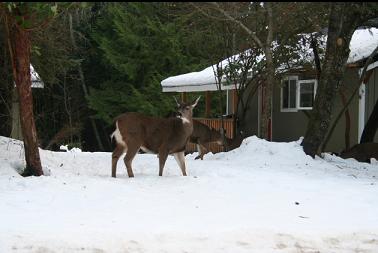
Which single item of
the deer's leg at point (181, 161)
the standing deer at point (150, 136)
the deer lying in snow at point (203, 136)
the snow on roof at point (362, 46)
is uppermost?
the snow on roof at point (362, 46)

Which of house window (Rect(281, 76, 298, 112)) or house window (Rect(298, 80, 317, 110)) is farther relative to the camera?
house window (Rect(281, 76, 298, 112))

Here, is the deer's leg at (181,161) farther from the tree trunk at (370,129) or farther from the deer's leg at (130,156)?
the tree trunk at (370,129)

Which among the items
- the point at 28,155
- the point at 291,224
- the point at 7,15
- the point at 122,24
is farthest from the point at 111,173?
the point at 122,24

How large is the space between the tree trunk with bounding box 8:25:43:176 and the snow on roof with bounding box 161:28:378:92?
383 inches

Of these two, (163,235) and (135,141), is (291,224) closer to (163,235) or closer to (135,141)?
(163,235)

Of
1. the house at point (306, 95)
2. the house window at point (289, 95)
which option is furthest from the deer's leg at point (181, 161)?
the house window at point (289, 95)

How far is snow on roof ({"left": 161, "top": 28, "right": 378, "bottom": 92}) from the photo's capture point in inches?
645

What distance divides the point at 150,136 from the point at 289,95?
36.4 feet

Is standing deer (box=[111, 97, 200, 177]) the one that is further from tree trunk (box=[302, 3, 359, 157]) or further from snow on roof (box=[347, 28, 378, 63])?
snow on roof (box=[347, 28, 378, 63])

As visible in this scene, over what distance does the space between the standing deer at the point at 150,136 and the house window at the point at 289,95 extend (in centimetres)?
995

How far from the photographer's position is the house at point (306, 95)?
16.8 metres

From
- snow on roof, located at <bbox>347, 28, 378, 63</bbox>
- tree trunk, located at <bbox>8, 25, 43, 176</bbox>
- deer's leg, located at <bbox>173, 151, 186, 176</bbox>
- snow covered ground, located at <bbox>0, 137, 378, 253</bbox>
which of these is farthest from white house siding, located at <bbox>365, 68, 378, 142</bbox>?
tree trunk, located at <bbox>8, 25, 43, 176</bbox>

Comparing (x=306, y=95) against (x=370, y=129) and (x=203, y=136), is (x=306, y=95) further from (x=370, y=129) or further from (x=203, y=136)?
(x=203, y=136)

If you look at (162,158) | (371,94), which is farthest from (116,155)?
(371,94)
